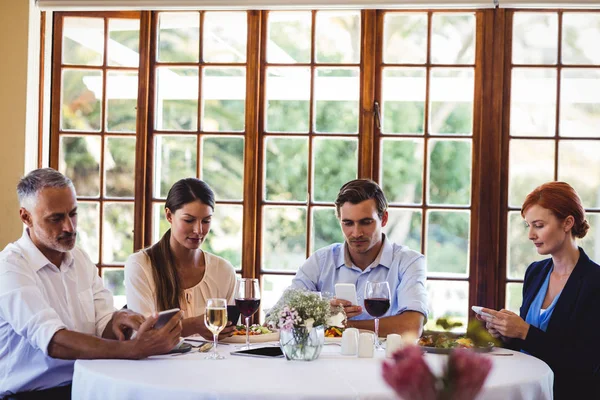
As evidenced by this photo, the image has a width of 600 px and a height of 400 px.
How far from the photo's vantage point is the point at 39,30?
15.5 feet

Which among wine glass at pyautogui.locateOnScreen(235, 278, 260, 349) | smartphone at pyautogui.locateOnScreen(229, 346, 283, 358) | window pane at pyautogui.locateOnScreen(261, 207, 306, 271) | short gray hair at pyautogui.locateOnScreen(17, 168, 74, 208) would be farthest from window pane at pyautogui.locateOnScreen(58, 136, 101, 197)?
smartphone at pyautogui.locateOnScreen(229, 346, 283, 358)

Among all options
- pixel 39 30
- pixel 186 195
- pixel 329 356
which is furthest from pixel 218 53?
pixel 329 356

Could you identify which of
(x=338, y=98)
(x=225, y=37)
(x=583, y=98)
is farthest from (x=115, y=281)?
(x=583, y=98)

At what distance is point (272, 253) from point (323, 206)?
1.36ft

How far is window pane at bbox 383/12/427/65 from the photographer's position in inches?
180

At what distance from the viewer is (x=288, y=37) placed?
4.66 metres

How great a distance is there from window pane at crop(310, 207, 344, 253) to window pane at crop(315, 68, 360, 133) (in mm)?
487

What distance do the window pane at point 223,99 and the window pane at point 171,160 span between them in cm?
15

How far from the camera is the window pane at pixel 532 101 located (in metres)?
4.51

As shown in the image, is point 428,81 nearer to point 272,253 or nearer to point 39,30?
point 272,253

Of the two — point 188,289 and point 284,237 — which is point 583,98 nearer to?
point 284,237

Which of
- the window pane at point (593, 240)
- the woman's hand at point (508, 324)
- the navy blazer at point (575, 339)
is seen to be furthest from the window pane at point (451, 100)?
the woman's hand at point (508, 324)

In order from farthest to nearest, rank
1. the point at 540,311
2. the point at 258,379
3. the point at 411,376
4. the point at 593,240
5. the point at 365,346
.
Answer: the point at 593,240, the point at 540,311, the point at 365,346, the point at 258,379, the point at 411,376

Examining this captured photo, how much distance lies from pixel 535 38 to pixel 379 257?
176 cm
